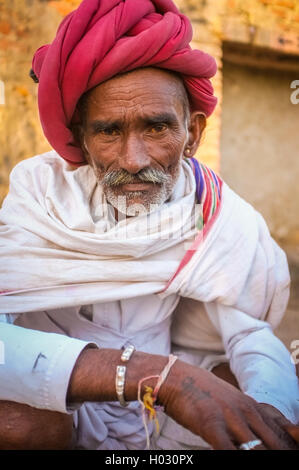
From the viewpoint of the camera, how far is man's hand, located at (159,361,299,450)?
1.52m

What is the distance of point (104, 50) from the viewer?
2.05 metres

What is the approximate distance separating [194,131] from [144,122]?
0.43 m

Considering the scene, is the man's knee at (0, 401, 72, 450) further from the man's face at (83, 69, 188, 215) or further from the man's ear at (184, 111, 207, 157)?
the man's ear at (184, 111, 207, 157)

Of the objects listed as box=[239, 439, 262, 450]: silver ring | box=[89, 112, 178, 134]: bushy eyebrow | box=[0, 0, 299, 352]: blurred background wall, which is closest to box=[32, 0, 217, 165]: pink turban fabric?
box=[89, 112, 178, 134]: bushy eyebrow

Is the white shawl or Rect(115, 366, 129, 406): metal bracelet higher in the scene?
the white shawl

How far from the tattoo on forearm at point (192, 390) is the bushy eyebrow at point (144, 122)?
41.6 inches

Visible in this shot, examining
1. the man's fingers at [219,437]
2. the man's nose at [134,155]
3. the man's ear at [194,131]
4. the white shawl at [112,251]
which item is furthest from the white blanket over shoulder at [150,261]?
the man's fingers at [219,437]

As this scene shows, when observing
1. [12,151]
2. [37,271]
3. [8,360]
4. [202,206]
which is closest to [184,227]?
[202,206]

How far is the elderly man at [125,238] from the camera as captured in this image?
6.70 feet

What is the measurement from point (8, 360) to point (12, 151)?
345 cm

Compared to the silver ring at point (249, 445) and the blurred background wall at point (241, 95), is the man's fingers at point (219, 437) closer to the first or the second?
the silver ring at point (249, 445)

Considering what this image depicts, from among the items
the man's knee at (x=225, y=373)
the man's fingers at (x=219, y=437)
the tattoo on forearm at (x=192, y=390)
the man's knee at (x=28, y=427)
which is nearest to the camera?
the man's fingers at (x=219, y=437)

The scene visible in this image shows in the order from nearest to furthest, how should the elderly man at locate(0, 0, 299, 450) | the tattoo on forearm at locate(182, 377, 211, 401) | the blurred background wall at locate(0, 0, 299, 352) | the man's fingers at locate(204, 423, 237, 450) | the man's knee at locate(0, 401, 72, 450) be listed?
the man's fingers at locate(204, 423, 237, 450) < the tattoo on forearm at locate(182, 377, 211, 401) < the man's knee at locate(0, 401, 72, 450) < the elderly man at locate(0, 0, 299, 450) < the blurred background wall at locate(0, 0, 299, 352)
